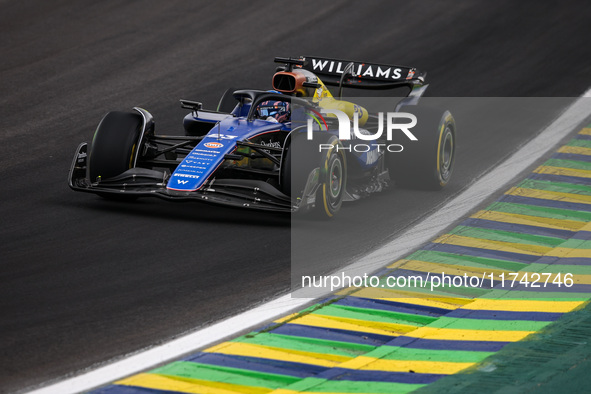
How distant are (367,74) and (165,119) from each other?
354cm

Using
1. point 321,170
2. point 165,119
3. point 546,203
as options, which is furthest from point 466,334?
point 165,119

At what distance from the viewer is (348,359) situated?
23.7ft

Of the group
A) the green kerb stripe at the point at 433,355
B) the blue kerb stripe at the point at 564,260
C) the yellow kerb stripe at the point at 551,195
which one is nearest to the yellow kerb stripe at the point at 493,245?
the blue kerb stripe at the point at 564,260

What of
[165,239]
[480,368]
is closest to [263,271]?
[165,239]

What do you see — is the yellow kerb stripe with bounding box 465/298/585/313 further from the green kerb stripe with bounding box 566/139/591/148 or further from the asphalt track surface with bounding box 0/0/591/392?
the green kerb stripe with bounding box 566/139/591/148

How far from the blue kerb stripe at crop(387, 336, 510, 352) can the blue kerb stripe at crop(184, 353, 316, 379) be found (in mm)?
821

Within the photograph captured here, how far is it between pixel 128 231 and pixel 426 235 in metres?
3.07

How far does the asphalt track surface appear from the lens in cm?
807

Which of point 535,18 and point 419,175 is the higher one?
point 535,18

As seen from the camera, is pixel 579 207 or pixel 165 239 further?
pixel 579 207

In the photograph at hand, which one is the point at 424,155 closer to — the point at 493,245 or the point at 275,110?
the point at 275,110

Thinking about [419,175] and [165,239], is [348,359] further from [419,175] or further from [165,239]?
[419,175]

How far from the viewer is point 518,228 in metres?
11.0

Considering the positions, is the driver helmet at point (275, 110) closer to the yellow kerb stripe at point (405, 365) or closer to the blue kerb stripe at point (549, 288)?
the blue kerb stripe at point (549, 288)
